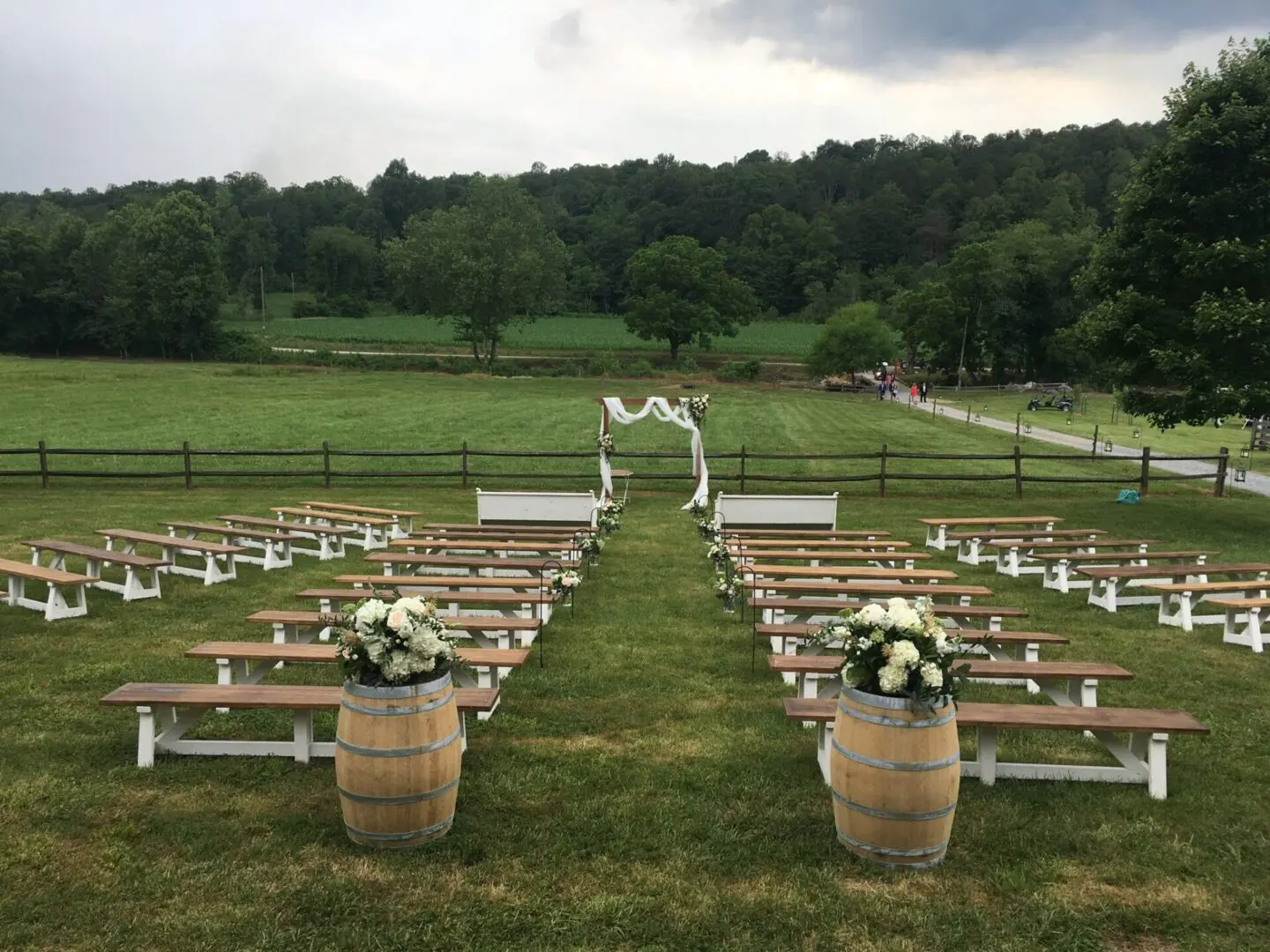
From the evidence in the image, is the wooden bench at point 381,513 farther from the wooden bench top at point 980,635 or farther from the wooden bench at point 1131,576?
the wooden bench at point 1131,576

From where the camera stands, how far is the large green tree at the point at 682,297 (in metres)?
69.8

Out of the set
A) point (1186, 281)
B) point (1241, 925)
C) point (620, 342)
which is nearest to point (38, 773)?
point (1241, 925)

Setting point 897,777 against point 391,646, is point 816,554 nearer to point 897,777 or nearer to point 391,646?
point 897,777

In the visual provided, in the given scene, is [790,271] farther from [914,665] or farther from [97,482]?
[914,665]

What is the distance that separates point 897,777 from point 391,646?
2.56 metres

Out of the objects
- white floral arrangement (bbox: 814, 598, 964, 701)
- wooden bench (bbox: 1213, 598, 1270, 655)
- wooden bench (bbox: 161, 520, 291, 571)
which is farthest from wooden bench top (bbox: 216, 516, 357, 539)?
wooden bench (bbox: 1213, 598, 1270, 655)

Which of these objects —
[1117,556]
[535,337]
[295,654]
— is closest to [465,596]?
[295,654]

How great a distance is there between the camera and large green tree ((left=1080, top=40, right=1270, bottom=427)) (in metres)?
13.6

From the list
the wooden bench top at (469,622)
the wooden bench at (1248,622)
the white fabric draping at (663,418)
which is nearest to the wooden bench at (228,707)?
the wooden bench top at (469,622)

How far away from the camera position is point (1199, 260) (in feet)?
45.8

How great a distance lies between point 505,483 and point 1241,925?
54.5 ft

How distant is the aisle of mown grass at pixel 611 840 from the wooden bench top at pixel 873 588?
1184 mm

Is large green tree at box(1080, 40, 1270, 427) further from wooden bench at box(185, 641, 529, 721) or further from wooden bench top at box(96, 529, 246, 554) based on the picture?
wooden bench top at box(96, 529, 246, 554)

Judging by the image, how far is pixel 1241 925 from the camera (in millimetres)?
4031
